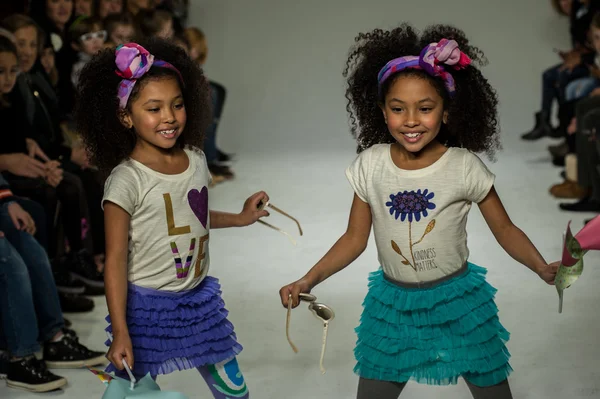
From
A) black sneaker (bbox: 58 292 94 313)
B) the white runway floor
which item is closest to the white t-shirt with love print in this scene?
the white runway floor

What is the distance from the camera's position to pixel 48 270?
10.5 feet

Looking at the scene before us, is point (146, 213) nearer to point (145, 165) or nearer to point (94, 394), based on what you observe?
point (145, 165)

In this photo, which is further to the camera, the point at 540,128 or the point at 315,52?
the point at 315,52

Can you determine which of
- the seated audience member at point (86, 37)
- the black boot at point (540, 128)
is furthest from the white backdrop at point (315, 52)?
the seated audience member at point (86, 37)

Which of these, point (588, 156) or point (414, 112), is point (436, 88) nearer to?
point (414, 112)

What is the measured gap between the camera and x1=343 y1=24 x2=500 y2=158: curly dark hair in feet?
7.16

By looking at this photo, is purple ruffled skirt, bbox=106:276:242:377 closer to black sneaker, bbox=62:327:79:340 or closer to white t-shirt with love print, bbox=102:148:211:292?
white t-shirt with love print, bbox=102:148:211:292

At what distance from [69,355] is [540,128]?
4212 millimetres

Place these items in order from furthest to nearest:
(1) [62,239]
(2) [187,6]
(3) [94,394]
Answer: (2) [187,6], (1) [62,239], (3) [94,394]

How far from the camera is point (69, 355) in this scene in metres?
3.15

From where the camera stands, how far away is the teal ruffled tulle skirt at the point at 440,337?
2.13m

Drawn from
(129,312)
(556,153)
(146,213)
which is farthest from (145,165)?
(556,153)

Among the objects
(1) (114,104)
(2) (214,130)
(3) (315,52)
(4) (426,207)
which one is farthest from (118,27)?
(3) (315,52)

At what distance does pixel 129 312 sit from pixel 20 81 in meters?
1.72
